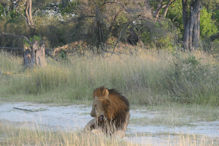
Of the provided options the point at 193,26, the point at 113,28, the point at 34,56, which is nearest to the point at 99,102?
the point at 34,56

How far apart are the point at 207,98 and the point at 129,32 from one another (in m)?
12.4

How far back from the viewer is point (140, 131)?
20.1ft

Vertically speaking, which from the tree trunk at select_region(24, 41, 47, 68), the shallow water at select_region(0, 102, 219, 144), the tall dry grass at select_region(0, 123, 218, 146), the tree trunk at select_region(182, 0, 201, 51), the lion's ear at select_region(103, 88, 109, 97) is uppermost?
the tree trunk at select_region(182, 0, 201, 51)

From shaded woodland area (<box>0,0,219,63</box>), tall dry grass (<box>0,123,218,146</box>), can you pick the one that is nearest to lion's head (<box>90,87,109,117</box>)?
tall dry grass (<box>0,123,218,146</box>)

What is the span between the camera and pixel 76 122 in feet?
22.7

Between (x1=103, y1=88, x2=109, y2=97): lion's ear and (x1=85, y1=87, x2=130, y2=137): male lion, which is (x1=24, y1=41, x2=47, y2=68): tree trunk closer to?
(x1=85, y1=87, x2=130, y2=137): male lion

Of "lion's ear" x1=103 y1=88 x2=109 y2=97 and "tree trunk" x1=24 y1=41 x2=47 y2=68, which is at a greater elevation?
"lion's ear" x1=103 y1=88 x2=109 y2=97

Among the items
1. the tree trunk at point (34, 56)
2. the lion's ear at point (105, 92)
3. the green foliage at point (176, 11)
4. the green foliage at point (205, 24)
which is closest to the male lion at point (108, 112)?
the lion's ear at point (105, 92)

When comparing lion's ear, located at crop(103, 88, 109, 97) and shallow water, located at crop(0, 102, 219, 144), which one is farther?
shallow water, located at crop(0, 102, 219, 144)

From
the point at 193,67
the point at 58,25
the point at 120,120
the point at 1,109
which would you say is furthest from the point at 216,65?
the point at 58,25

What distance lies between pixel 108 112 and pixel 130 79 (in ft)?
19.3

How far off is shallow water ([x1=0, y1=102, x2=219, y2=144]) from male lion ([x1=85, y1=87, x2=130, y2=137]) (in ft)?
1.00

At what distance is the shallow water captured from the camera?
5.77 meters

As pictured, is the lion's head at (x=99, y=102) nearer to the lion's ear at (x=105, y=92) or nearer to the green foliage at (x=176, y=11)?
the lion's ear at (x=105, y=92)
